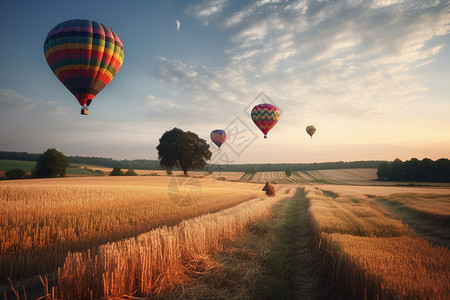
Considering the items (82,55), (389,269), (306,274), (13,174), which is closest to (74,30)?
(82,55)

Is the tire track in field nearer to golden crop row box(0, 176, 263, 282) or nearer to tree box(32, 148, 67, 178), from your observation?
golden crop row box(0, 176, 263, 282)

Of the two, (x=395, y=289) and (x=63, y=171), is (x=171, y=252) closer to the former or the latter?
(x=395, y=289)

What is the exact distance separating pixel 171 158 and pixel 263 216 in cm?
3984

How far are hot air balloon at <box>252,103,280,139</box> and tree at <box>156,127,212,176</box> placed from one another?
76.0 feet

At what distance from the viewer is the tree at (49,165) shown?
163 feet

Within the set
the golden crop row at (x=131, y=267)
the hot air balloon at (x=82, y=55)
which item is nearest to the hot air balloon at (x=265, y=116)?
the hot air balloon at (x=82, y=55)

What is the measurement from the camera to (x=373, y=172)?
94.4m

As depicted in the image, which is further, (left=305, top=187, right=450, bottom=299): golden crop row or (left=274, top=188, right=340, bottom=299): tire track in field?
(left=274, top=188, right=340, bottom=299): tire track in field

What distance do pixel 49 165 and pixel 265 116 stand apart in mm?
50378

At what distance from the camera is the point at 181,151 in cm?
4988

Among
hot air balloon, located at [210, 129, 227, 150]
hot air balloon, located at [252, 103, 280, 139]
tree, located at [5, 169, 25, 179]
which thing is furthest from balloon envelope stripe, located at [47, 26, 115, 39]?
tree, located at [5, 169, 25, 179]

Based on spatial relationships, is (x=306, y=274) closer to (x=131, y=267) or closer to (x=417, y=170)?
(x=131, y=267)

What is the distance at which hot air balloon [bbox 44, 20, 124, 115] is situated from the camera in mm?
16828

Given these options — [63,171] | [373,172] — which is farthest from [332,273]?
[373,172]
